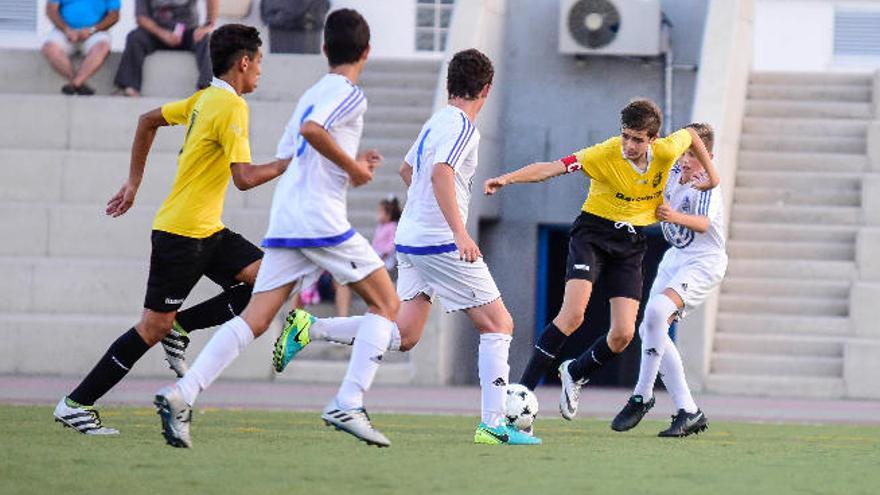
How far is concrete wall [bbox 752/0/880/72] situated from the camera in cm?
2584

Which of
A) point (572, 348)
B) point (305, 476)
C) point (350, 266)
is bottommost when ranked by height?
point (572, 348)

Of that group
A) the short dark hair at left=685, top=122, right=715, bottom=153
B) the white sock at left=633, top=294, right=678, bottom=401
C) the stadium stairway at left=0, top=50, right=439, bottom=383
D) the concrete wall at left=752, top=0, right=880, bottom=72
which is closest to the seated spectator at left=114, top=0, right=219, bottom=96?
the stadium stairway at left=0, top=50, right=439, bottom=383

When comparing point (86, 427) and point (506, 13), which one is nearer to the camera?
point (86, 427)

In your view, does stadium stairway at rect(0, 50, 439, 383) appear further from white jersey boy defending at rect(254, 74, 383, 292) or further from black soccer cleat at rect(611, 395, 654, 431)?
white jersey boy defending at rect(254, 74, 383, 292)

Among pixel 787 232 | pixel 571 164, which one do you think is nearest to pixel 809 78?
pixel 787 232

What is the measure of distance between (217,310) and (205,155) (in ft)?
4.01

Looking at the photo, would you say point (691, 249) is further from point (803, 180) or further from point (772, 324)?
point (803, 180)

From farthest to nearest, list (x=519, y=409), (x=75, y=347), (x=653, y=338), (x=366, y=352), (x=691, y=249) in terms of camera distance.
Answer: (x=75, y=347) < (x=691, y=249) < (x=653, y=338) < (x=519, y=409) < (x=366, y=352)

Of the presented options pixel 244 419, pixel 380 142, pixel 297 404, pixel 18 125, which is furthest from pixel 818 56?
pixel 244 419

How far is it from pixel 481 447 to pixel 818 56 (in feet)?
53.2

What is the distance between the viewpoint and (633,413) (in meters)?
12.8

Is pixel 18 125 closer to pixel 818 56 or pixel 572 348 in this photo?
pixel 572 348

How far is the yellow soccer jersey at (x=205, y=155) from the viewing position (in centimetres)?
1061

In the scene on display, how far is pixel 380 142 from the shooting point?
2239 cm
